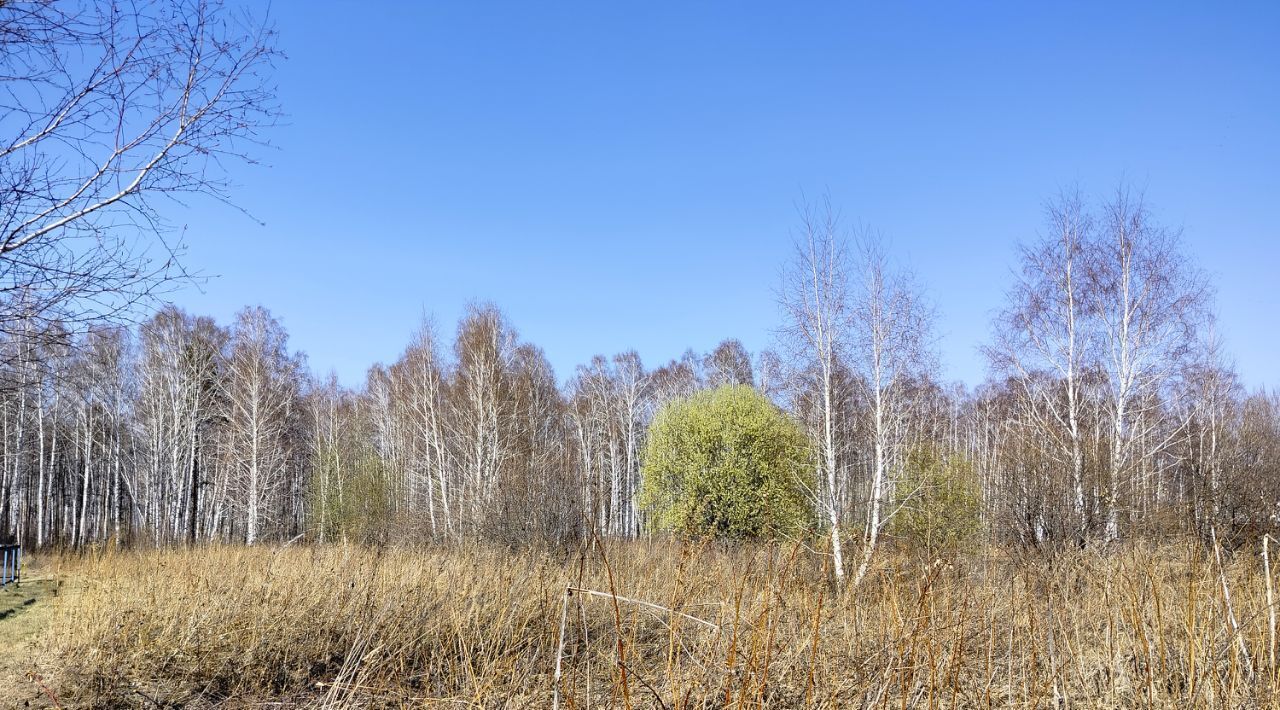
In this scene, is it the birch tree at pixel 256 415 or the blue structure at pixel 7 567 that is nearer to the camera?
the blue structure at pixel 7 567

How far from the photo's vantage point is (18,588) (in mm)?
12539

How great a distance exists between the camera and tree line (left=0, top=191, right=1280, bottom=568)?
10016mm

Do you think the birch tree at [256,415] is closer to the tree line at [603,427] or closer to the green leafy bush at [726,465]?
the tree line at [603,427]

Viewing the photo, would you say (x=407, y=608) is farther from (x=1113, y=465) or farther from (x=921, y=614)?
(x=1113, y=465)

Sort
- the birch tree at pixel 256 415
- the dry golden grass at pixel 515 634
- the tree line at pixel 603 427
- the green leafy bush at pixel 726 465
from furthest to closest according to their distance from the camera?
the birch tree at pixel 256 415
the green leafy bush at pixel 726 465
the tree line at pixel 603 427
the dry golden grass at pixel 515 634

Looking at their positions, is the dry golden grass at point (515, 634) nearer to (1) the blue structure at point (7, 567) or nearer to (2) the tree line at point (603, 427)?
(2) the tree line at point (603, 427)

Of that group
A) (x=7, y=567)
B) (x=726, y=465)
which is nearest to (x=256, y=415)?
(x=7, y=567)

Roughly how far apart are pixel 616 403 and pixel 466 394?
1208cm

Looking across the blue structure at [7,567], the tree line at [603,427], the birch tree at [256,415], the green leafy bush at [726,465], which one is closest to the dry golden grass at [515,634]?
the tree line at [603,427]

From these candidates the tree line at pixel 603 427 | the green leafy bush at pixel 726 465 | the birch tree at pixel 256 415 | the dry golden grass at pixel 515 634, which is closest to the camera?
the dry golden grass at pixel 515 634

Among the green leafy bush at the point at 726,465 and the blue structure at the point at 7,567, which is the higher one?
the green leafy bush at the point at 726,465

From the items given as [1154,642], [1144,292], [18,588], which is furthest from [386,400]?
[1154,642]

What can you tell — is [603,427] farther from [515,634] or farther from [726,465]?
[515,634]

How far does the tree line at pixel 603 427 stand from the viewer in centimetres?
1002
